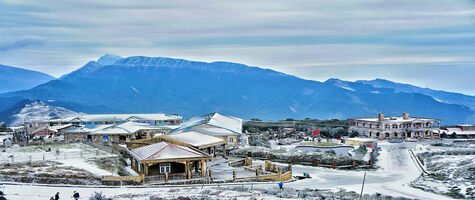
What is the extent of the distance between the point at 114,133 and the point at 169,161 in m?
32.3

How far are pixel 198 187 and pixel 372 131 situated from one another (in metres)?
55.2

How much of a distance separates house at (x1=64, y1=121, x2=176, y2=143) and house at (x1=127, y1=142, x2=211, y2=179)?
2930cm

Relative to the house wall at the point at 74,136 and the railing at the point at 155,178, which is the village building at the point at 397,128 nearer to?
the house wall at the point at 74,136

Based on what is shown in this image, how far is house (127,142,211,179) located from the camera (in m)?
30.7

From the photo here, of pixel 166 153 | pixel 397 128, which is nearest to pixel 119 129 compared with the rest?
pixel 166 153

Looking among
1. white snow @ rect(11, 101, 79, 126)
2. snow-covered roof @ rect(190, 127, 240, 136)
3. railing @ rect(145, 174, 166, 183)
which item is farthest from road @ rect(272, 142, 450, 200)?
white snow @ rect(11, 101, 79, 126)

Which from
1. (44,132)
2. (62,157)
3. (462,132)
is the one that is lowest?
(62,157)

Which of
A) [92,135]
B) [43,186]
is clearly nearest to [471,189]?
[43,186]

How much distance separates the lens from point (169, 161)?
A: 3080cm

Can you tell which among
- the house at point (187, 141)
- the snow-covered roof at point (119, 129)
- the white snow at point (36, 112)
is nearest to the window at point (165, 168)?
the house at point (187, 141)

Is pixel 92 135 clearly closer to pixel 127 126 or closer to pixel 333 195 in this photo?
pixel 127 126

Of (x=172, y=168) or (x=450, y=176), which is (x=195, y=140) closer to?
(x=172, y=168)

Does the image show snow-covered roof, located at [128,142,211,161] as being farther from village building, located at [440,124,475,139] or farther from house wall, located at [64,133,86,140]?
village building, located at [440,124,475,139]

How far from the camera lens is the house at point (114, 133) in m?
60.8
